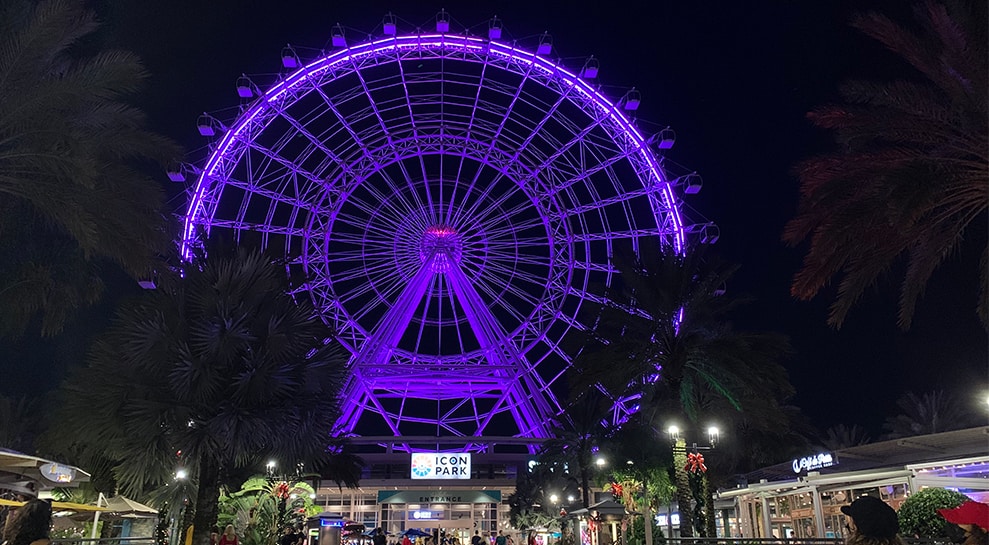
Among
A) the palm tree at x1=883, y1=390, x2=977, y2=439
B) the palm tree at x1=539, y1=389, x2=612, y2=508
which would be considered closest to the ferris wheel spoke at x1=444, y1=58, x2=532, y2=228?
the palm tree at x1=539, y1=389, x2=612, y2=508

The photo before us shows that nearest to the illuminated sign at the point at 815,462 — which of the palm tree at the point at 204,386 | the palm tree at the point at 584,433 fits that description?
the palm tree at the point at 584,433

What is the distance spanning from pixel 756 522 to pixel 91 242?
2512cm

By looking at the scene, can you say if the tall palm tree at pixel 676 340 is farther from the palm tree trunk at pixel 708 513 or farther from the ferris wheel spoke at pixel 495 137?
the ferris wheel spoke at pixel 495 137

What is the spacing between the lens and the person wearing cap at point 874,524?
165 inches

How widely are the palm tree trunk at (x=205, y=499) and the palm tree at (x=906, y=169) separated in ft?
39.9

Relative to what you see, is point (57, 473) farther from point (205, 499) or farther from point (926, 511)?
point (926, 511)

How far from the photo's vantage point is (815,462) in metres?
24.8

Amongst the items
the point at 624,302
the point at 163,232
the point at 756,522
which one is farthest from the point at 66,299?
the point at 756,522

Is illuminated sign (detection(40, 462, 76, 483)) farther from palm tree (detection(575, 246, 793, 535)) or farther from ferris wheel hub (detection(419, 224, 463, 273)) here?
ferris wheel hub (detection(419, 224, 463, 273))

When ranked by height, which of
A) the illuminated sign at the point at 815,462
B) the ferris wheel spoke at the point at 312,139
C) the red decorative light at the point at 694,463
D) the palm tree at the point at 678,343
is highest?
the ferris wheel spoke at the point at 312,139

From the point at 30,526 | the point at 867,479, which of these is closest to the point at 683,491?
the point at 867,479

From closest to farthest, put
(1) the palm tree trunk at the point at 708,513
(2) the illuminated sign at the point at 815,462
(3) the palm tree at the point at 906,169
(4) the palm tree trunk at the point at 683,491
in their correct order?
1. (3) the palm tree at the point at 906,169
2. (4) the palm tree trunk at the point at 683,491
3. (1) the palm tree trunk at the point at 708,513
4. (2) the illuminated sign at the point at 815,462

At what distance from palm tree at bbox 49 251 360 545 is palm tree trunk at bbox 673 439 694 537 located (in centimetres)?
931

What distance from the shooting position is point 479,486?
2206 inches
